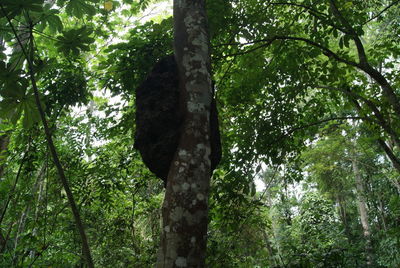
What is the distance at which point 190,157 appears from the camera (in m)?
1.39

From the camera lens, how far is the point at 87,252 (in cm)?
122

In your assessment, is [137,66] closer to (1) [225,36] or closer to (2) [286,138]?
(1) [225,36]

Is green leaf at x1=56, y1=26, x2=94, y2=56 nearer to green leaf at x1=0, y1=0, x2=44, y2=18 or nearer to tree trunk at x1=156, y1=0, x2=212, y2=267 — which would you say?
green leaf at x1=0, y1=0, x2=44, y2=18

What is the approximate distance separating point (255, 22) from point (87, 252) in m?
2.74

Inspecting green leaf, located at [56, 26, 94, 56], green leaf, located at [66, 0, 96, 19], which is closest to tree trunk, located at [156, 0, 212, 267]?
green leaf, located at [56, 26, 94, 56]

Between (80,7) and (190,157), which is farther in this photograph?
(80,7)

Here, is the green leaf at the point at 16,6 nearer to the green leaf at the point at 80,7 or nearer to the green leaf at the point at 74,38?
the green leaf at the point at 74,38

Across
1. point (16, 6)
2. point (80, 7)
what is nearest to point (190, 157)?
point (16, 6)

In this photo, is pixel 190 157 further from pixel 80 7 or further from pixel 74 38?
pixel 80 7

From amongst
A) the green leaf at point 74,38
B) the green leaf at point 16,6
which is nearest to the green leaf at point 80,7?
the green leaf at point 74,38

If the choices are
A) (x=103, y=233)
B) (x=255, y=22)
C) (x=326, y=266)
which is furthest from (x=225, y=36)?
(x=103, y=233)

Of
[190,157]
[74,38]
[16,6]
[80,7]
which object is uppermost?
[80,7]

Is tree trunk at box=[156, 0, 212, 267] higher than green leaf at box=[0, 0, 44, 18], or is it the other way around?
green leaf at box=[0, 0, 44, 18]

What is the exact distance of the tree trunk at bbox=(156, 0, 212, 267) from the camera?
124cm
